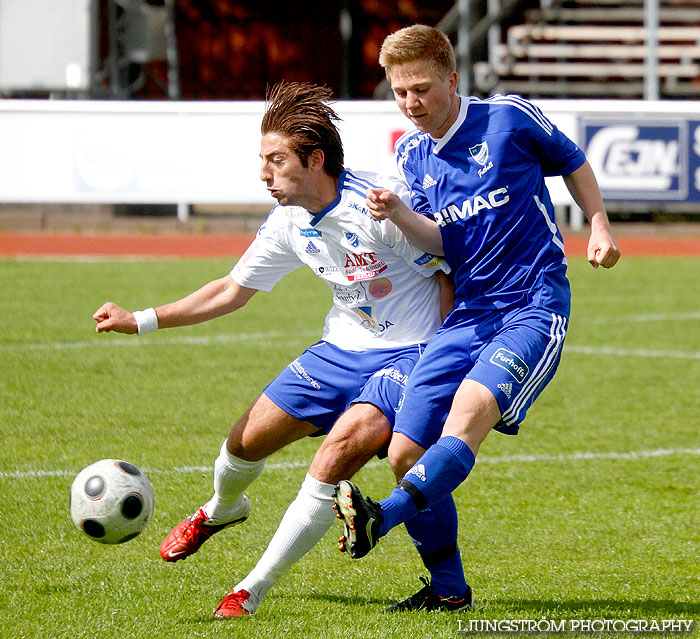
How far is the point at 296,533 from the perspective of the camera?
4.07 metres

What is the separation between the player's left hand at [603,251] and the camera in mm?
3994

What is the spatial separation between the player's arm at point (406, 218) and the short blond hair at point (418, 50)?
475mm

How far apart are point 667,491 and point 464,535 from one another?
1318mm

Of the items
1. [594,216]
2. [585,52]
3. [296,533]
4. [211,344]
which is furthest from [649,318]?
[585,52]

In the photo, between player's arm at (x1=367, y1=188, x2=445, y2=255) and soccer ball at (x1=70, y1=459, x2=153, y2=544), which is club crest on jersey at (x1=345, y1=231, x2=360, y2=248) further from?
soccer ball at (x1=70, y1=459, x2=153, y2=544)

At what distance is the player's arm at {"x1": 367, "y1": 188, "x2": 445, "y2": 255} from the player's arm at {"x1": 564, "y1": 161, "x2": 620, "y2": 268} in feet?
1.79

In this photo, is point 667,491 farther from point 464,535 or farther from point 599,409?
point 599,409

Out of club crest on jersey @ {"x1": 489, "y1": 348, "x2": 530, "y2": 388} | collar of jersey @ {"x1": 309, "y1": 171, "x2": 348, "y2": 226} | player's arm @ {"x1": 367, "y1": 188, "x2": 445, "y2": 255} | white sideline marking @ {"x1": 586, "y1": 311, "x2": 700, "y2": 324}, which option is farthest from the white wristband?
white sideline marking @ {"x1": 586, "y1": 311, "x2": 700, "y2": 324}

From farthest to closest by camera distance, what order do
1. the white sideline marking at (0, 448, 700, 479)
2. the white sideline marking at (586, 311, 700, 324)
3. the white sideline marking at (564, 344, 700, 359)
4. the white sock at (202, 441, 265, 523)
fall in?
the white sideline marking at (586, 311, 700, 324)
the white sideline marking at (564, 344, 700, 359)
the white sideline marking at (0, 448, 700, 479)
the white sock at (202, 441, 265, 523)

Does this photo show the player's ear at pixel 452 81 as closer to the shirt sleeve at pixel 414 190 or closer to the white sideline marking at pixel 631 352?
the shirt sleeve at pixel 414 190

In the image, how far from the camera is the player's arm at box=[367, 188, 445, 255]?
12.8ft

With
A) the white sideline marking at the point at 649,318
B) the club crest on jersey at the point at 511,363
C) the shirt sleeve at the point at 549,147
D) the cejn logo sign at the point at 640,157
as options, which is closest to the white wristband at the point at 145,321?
the club crest on jersey at the point at 511,363

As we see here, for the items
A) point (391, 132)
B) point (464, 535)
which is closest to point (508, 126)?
point (464, 535)

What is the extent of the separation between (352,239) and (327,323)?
42 cm
